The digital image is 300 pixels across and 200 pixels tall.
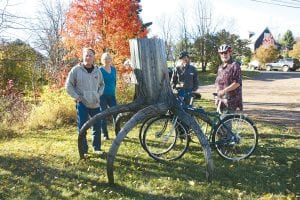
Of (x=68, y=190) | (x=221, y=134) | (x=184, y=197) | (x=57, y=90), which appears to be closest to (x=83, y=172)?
(x=68, y=190)

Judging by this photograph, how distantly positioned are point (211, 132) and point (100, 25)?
6.90 meters

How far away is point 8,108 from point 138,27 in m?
5.09

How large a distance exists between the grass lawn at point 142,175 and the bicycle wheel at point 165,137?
18 cm

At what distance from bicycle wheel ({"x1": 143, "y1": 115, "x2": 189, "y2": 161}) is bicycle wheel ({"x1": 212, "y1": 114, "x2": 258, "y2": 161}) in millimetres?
592

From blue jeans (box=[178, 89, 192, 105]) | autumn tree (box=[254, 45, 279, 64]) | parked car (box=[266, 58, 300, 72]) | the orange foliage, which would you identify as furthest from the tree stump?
autumn tree (box=[254, 45, 279, 64])

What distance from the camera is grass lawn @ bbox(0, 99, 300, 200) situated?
5.18 metres

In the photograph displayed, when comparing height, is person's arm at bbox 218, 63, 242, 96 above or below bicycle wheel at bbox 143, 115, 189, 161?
above

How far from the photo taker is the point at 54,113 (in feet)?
36.0

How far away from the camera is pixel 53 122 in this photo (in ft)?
35.3

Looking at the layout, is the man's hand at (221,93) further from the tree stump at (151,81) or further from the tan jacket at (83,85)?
the tan jacket at (83,85)

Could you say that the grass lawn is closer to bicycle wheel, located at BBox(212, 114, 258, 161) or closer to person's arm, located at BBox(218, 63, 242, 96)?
bicycle wheel, located at BBox(212, 114, 258, 161)

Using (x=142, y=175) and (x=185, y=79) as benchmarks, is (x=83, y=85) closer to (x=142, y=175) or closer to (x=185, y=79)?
(x=142, y=175)

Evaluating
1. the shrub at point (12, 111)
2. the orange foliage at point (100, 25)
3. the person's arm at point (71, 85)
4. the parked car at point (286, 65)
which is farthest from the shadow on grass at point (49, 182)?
the parked car at point (286, 65)

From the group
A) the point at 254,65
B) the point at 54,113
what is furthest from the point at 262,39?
the point at 54,113
